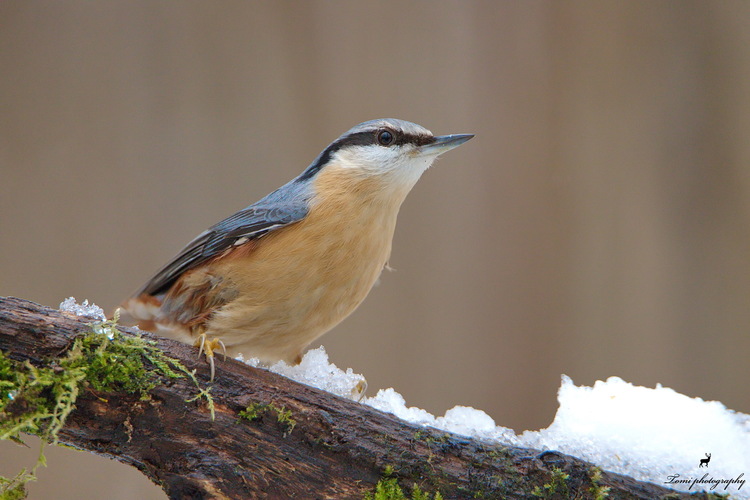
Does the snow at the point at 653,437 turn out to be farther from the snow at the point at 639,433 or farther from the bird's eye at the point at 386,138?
the bird's eye at the point at 386,138

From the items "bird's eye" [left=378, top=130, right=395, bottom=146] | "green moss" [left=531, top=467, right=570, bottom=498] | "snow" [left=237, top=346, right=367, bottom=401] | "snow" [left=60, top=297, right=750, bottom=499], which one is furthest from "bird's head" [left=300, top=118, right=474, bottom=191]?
"green moss" [left=531, top=467, right=570, bottom=498]

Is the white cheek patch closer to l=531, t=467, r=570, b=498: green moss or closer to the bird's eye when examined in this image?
the bird's eye

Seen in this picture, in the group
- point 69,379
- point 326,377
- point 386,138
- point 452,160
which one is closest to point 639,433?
point 326,377

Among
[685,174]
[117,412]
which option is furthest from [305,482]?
[685,174]

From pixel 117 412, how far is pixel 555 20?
2.34 metres

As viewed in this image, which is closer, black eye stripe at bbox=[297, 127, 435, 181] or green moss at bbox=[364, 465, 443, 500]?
green moss at bbox=[364, 465, 443, 500]

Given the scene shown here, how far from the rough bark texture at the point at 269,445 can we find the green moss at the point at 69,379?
19mm

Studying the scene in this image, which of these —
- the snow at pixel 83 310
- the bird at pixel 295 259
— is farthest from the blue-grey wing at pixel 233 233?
the snow at pixel 83 310

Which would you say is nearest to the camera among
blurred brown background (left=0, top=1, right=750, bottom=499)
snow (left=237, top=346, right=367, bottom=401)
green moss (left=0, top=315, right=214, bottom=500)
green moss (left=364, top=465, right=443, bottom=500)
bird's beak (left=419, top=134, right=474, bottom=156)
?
green moss (left=0, top=315, right=214, bottom=500)

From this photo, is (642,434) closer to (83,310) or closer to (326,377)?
(326,377)

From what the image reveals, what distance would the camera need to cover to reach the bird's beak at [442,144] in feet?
5.40

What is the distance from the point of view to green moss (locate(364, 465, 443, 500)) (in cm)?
109

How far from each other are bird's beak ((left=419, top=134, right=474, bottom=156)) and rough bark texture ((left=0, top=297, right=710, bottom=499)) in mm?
770

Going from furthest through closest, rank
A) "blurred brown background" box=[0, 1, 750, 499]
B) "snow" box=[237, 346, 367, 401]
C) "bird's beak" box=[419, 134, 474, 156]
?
"blurred brown background" box=[0, 1, 750, 499], "bird's beak" box=[419, 134, 474, 156], "snow" box=[237, 346, 367, 401]
